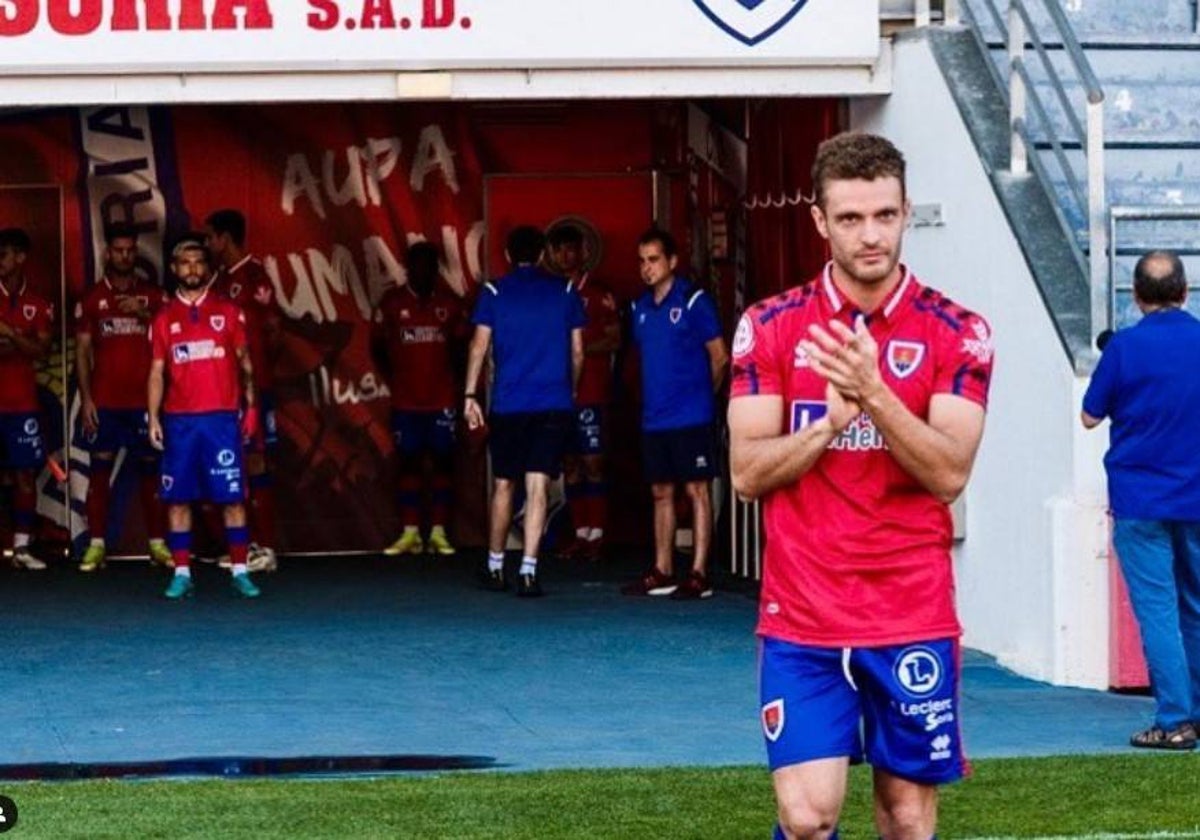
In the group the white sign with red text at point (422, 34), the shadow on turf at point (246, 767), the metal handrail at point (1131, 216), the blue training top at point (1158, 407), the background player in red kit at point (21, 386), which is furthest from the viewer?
the background player in red kit at point (21, 386)

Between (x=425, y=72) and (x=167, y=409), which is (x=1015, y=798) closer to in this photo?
(x=425, y=72)

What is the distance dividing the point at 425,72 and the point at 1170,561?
16.0 ft

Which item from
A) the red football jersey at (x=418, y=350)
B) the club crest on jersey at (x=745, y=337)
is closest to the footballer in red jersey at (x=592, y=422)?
the red football jersey at (x=418, y=350)

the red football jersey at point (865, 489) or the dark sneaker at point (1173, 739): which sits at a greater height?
the red football jersey at point (865, 489)

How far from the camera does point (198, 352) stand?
1531 cm

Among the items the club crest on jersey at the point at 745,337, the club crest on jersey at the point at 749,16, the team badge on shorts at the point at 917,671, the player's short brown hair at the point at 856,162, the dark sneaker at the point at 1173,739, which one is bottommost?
the dark sneaker at the point at 1173,739

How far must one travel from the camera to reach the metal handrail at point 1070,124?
12297 millimetres

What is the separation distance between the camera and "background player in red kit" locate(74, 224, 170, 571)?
17.6 meters

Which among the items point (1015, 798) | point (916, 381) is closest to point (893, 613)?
point (916, 381)

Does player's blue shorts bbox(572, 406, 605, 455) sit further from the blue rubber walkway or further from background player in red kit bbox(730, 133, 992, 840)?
background player in red kit bbox(730, 133, 992, 840)

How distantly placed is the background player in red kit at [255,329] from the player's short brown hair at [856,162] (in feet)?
37.9

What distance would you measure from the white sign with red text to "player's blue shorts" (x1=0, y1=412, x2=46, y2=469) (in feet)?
15.3

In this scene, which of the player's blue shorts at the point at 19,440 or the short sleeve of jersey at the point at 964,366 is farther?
the player's blue shorts at the point at 19,440

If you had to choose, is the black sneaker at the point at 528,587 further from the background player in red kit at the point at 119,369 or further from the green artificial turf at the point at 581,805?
the green artificial turf at the point at 581,805
